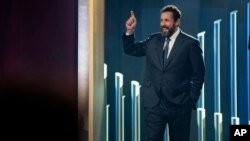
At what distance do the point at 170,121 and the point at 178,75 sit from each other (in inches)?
10.5

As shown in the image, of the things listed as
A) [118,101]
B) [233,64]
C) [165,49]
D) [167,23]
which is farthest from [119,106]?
[233,64]

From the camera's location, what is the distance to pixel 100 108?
2217 millimetres

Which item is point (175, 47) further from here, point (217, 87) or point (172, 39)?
point (217, 87)

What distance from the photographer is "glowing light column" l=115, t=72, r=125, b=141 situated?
223 cm

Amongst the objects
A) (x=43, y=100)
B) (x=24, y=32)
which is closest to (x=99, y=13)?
(x=24, y=32)

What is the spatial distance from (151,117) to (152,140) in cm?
13

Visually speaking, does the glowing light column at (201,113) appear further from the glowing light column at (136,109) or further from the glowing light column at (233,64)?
the glowing light column at (136,109)

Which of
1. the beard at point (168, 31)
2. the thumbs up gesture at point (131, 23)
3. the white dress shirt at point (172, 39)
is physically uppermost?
the thumbs up gesture at point (131, 23)

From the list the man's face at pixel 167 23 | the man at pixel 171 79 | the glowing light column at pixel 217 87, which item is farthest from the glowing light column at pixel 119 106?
the glowing light column at pixel 217 87

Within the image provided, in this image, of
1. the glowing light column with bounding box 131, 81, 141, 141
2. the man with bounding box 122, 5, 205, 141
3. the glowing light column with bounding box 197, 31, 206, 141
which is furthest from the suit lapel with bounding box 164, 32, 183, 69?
the glowing light column with bounding box 131, 81, 141, 141

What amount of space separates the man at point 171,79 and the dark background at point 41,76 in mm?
407

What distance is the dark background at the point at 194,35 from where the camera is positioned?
2192 mm

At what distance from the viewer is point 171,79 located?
2.20 metres

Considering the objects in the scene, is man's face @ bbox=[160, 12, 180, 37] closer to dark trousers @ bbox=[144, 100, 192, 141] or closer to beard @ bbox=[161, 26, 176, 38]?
beard @ bbox=[161, 26, 176, 38]
